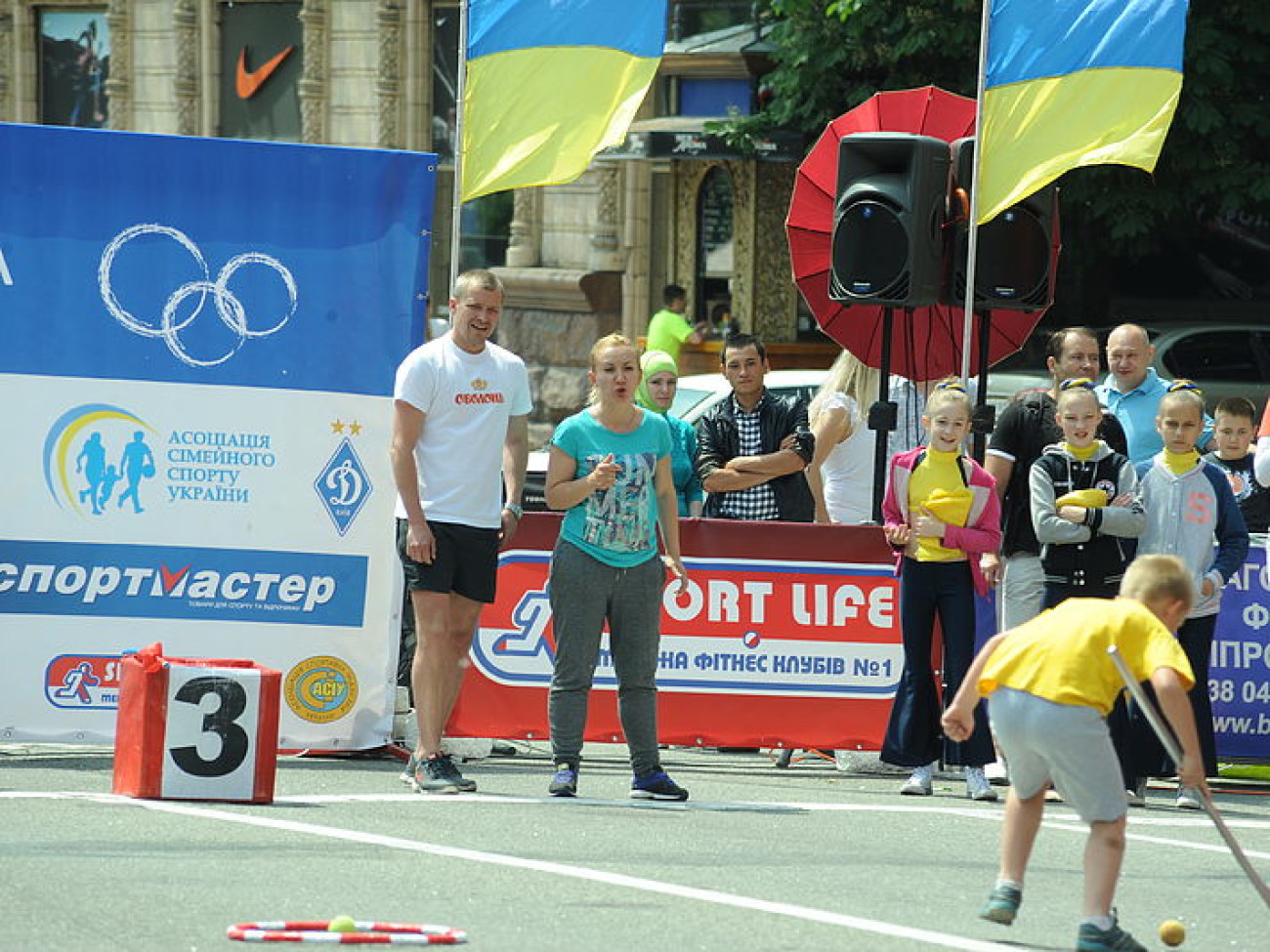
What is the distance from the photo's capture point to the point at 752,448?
1188cm

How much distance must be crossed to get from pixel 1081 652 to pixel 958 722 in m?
0.43

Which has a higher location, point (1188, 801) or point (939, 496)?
point (939, 496)

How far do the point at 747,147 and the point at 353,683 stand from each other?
647 inches

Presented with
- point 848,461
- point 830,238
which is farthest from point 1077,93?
point 848,461

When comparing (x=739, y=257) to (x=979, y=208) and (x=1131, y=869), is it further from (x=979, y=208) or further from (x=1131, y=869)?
(x=1131, y=869)

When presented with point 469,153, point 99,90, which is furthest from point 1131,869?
point 99,90

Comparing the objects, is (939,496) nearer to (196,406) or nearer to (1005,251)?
(1005,251)

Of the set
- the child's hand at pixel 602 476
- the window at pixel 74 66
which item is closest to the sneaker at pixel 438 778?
the child's hand at pixel 602 476

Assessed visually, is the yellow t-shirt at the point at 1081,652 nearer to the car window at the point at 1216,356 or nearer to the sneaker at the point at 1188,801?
the sneaker at the point at 1188,801

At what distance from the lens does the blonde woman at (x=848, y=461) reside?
40.8 feet

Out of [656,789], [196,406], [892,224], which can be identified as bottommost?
[656,789]

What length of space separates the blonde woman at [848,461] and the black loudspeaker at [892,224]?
1.54 feet

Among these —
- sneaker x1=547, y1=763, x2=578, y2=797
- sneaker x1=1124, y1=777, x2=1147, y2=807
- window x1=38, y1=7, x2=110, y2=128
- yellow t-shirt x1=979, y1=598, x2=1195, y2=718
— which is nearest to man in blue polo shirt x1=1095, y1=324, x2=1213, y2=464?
sneaker x1=1124, y1=777, x2=1147, y2=807

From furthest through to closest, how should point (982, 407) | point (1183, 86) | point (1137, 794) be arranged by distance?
1. point (1183, 86)
2. point (982, 407)
3. point (1137, 794)
